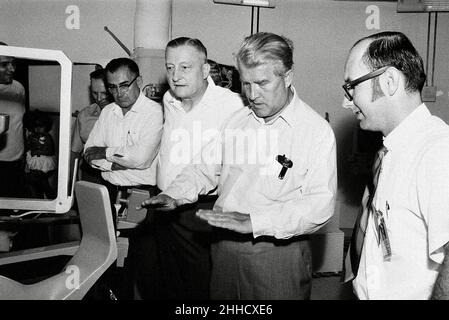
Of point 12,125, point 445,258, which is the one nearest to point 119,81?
point 12,125

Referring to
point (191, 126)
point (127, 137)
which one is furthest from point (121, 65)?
point (191, 126)

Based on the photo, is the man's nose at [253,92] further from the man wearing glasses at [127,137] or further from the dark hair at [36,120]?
the dark hair at [36,120]

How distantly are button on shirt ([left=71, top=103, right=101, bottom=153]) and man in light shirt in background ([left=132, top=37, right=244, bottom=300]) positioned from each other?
5.40 ft

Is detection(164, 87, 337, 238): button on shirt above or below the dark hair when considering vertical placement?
below

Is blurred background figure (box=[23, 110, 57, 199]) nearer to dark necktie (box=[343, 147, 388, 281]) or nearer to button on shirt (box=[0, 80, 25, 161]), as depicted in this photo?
button on shirt (box=[0, 80, 25, 161])

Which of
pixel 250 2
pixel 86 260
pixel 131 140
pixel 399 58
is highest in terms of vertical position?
pixel 250 2

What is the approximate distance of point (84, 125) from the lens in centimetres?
393

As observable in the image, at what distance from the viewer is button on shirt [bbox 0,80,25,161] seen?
3181 mm

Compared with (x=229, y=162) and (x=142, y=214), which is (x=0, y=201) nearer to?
(x=229, y=162)

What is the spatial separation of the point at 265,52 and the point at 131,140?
158cm

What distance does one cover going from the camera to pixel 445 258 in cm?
101

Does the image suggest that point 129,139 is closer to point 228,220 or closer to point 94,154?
point 94,154

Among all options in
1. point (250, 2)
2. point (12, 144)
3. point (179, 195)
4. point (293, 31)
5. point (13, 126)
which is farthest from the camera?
point (293, 31)

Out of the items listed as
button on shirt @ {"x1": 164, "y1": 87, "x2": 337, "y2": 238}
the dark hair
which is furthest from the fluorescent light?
button on shirt @ {"x1": 164, "y1": 87, "x2": 337, "y2": 238}
